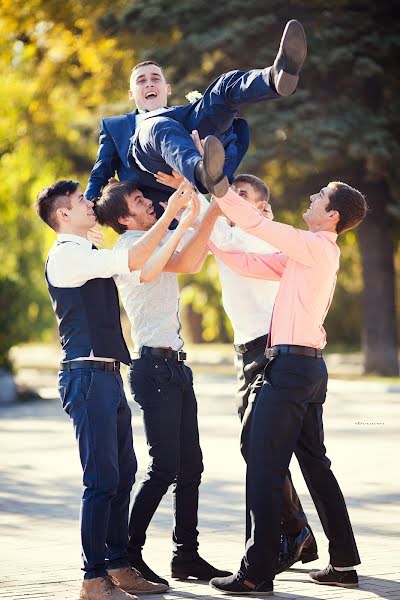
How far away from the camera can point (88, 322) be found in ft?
20.0

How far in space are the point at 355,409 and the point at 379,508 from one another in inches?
319

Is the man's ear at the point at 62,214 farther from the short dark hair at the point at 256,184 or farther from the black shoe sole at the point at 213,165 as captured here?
the short dark hair at the point at 256,184

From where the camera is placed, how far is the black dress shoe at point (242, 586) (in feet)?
20.8

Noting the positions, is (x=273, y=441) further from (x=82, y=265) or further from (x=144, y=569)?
(x=82, y=265)

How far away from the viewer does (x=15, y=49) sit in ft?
89.2

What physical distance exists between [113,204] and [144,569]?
196 centimetres

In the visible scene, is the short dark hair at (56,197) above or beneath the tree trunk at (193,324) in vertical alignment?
beneath

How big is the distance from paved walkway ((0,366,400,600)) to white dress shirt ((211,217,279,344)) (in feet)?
4.51

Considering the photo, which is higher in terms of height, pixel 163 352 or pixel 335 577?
pixel 163 352

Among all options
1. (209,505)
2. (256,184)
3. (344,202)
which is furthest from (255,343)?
(209,505)

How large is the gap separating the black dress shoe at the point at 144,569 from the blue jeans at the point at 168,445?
1.4 inches

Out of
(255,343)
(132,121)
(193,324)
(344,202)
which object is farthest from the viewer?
(193,324)

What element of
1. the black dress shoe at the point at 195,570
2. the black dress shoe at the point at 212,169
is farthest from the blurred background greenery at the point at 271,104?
the black dress shoe at the point at 212,169

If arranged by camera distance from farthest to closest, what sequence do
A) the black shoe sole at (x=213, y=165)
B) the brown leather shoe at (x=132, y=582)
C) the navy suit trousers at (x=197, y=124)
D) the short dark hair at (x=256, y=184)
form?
1. the short dark hair at (x=256, y=184)
2. the brown leather shoe at (x=132, y=582)
3. the navy suit trousers at (x=197, y=124)
4. the black shoe sole at (x=213, y=165)
